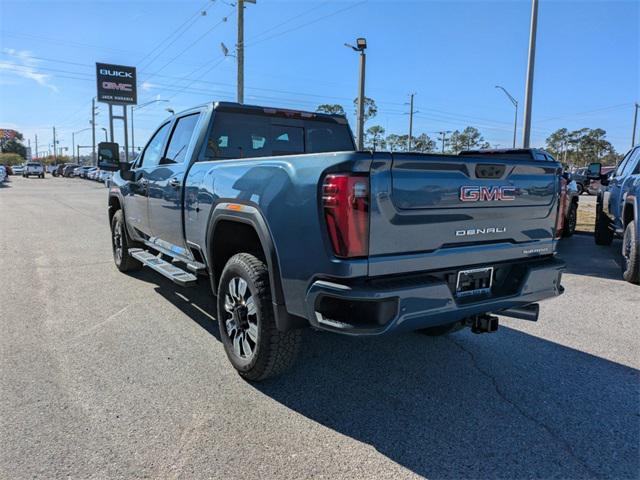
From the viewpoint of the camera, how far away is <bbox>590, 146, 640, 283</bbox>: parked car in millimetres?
6359

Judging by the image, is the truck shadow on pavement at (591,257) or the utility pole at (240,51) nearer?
the truck shadow on pavement at (591,257)

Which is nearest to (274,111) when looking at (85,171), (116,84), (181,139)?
(181,139)

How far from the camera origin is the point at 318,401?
10.6 ft

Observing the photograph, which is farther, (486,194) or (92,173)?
(92,173)

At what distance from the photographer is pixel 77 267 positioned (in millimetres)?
7281

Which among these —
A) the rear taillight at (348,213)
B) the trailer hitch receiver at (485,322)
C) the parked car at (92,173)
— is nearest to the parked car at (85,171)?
the parked car at (92,173)

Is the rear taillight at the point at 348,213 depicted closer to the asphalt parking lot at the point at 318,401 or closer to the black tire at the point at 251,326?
the black tire at the point at 251,326

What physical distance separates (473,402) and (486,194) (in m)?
1.38

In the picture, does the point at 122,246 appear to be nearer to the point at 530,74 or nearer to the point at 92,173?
the point at 530,74

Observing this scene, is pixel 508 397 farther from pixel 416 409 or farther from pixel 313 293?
pixel 313 293

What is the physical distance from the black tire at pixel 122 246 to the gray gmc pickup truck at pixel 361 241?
2.51 m

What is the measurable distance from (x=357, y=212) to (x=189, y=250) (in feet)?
7.66

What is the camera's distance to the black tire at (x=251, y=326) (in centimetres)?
318

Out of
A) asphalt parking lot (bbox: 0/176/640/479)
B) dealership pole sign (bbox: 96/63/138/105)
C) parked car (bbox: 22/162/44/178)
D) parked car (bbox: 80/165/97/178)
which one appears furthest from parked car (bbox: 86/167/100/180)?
asphalt parking lot (bbox: 0/176/640/479)
